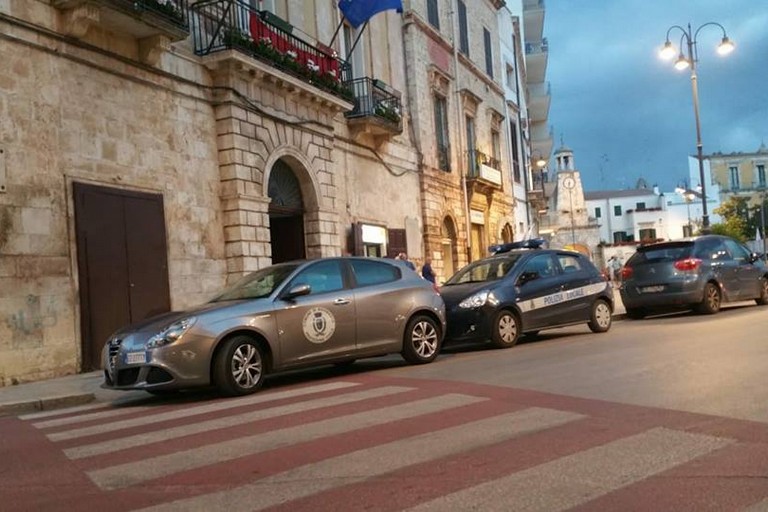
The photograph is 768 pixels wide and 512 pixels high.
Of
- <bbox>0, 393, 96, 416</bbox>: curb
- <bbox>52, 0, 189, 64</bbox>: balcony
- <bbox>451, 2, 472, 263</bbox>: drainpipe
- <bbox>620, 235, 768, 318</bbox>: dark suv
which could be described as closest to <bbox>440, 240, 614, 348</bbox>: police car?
<bbox>620, 235, 768, 318</bbox>: dark suv

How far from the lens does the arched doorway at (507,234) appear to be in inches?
1291

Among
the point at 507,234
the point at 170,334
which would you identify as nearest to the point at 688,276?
the point at 170,334

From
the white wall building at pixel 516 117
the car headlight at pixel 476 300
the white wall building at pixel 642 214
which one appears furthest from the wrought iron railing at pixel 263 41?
the white wall building at pixel 642 214

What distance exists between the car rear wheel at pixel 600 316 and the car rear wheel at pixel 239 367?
7.18 m

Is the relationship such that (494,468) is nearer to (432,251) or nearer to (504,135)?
(432,251)

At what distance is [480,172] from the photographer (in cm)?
2838

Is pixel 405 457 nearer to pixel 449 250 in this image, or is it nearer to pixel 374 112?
pixel 374 112

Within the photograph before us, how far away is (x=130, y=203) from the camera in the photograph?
1244 centimetres

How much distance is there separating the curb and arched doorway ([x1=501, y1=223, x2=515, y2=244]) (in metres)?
25.1

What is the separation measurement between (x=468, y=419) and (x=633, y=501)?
2218 mm

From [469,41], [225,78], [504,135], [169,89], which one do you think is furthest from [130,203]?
[504,135]

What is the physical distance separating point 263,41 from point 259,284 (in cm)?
769

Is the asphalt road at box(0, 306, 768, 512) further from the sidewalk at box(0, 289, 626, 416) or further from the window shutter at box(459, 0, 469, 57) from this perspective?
the window shutter at box(459, 0, 469, 57)

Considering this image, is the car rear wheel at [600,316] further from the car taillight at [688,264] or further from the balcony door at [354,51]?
the balcony door at [354,51]
